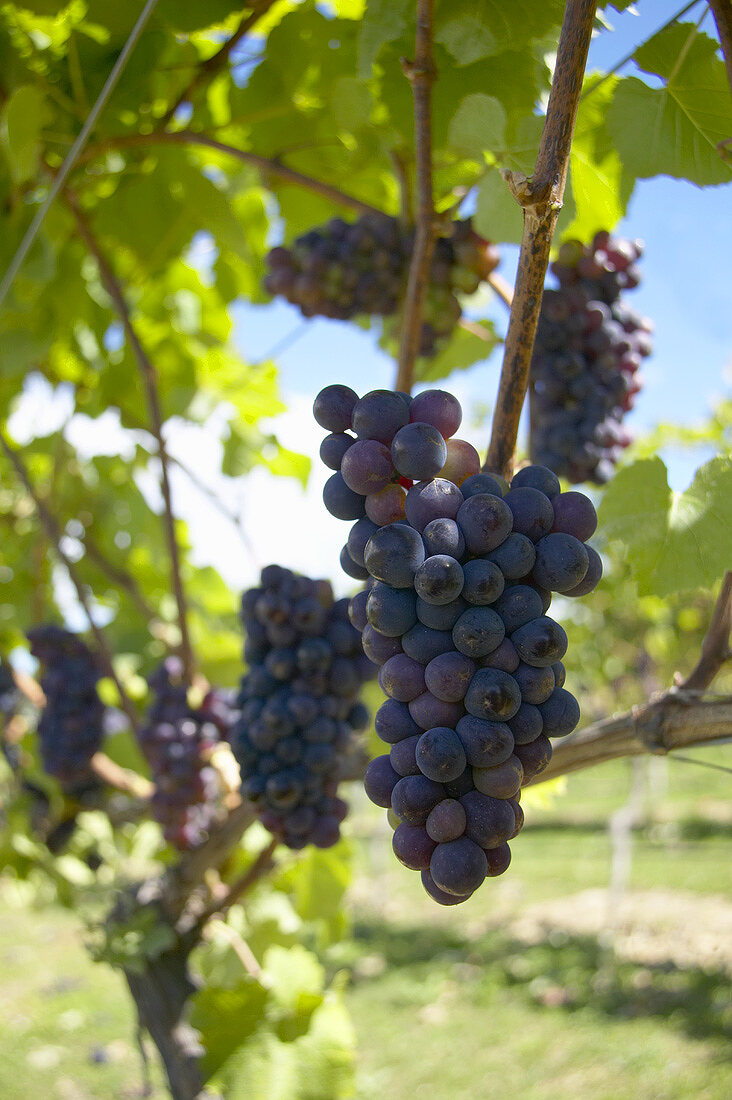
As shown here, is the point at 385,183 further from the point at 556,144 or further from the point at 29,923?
the point at 29,923

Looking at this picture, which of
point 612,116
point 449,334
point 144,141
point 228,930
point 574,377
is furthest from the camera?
point 228,930

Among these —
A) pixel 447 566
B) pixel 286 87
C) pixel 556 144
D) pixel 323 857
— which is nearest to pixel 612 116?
pixel 556 144

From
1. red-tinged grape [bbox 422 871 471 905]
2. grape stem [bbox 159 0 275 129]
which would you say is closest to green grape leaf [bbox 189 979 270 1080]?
red-tinged grape [bbox 422 871 471 905]

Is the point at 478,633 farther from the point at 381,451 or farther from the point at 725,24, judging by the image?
the point at 725,24

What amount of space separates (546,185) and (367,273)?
849 millimetres

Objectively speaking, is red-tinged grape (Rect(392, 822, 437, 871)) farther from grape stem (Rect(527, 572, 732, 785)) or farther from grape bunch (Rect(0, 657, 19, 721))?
grape bunch (Rect(0, 657, 19, 721))

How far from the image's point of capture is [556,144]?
25.1 inches

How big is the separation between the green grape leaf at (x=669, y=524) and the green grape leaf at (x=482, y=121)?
396mm

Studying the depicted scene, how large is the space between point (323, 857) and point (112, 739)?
2.69 feet

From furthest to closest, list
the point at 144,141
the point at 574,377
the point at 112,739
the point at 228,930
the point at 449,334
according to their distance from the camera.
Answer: the point at 112,739 → the point at 228,930 → the point at 144,141 → the point at 449,334 → the point at 574,377

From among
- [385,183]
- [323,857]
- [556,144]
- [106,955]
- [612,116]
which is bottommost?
[106,955]

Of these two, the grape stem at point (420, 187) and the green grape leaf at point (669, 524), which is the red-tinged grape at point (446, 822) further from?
the grape stem at point (420, 187)

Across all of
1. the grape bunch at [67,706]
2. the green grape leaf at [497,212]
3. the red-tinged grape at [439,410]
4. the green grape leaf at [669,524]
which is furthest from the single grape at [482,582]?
the grape bunch at [67,706]

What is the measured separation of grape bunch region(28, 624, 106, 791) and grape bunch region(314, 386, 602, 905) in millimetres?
1551
